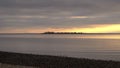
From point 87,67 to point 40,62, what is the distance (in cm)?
360

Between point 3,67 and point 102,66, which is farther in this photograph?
point 102,66

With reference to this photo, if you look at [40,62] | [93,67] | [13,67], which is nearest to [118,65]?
[93,67]

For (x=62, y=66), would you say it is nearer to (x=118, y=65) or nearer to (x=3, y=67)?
(x=118, y=65)

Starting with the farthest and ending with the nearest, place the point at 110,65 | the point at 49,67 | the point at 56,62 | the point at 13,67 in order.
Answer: the point at 56,62 < the point at 110,65 < the point at 49,67 < the point at 13,67

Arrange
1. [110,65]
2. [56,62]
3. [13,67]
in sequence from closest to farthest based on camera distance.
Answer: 1. [13,67]
2. [110,65]
3. [56,62]

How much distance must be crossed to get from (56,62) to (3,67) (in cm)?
731

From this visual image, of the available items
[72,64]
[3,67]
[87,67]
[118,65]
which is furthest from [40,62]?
[3,67]

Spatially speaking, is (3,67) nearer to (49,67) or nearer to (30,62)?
(49,67)

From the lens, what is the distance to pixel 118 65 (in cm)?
1858

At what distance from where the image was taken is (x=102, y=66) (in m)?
18.1

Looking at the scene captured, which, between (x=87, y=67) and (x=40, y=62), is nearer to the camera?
(x=87, y=67)

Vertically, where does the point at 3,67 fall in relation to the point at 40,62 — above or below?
above

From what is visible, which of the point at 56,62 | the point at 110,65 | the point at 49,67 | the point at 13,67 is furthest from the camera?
the point at 56,62

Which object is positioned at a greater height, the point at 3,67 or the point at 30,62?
the point at 3,67
